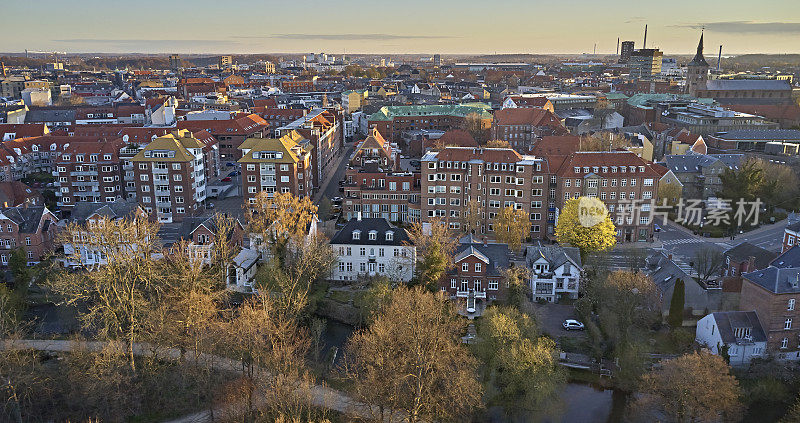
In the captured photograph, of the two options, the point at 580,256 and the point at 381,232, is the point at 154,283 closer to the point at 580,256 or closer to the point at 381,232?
the point at 381,232

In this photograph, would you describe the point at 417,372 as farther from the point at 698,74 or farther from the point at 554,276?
the point at 698,74

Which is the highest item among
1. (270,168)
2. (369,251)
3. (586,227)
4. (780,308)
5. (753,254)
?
(270,168)

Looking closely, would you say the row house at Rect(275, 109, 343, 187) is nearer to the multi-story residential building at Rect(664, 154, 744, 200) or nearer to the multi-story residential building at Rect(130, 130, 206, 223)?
the multi-story residential building at Rect(130, 130, 206, 223)

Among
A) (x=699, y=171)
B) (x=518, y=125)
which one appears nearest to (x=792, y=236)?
(x=699, y=171)

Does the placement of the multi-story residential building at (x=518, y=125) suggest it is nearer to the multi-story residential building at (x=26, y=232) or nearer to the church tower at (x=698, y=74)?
the church tower at (x=698, y=74)

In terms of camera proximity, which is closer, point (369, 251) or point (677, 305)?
point (677, 305)
